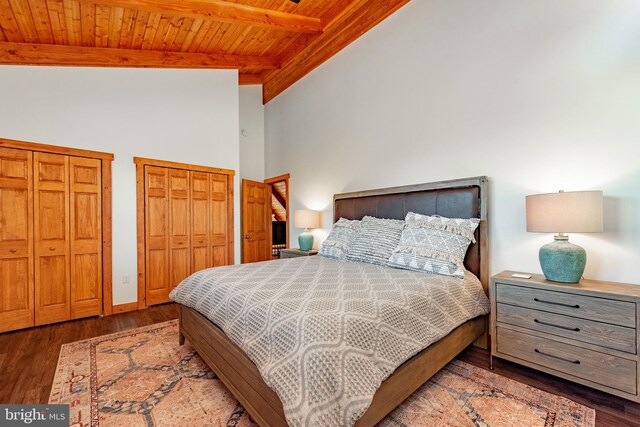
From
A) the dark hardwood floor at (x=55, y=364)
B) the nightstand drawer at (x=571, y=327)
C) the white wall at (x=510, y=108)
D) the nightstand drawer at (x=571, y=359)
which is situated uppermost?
the white wall at (x=510, y=108)

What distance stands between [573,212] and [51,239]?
15.2 ft

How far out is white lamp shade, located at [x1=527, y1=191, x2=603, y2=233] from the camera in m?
1.76

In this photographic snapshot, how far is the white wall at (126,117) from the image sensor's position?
301cm

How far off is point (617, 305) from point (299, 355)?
5.95ft

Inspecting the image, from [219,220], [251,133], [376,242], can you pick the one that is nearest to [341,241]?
[376,242]

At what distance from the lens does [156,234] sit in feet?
12.3

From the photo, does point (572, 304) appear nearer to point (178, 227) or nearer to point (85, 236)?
point (178, 227)

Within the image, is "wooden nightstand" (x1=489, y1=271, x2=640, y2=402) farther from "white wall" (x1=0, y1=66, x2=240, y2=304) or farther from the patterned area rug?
"white wall" (x1=0, y1=66, x2=240, y2=304)

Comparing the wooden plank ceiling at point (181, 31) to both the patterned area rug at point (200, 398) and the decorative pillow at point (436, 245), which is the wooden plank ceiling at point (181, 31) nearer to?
the decorative pillow at point (436, 245)

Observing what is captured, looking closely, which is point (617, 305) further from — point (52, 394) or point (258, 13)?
point (258, 13)

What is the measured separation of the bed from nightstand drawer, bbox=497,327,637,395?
0.27 m

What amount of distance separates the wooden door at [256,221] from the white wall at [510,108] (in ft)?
6.78

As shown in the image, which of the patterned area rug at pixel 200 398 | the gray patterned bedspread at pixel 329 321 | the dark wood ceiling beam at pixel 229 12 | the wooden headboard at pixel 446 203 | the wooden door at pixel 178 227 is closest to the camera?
the gray patterned bedspread at pixel 329 321

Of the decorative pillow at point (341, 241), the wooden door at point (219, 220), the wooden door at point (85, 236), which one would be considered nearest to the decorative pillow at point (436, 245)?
the decorative pillow at point (341, 241)
